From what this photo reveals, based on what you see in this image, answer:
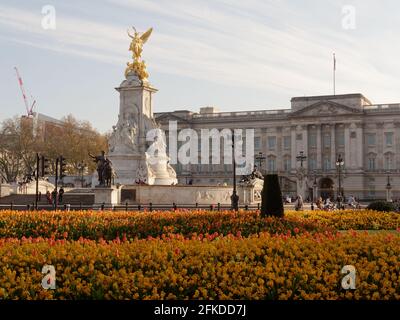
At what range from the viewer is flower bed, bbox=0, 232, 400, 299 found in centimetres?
972

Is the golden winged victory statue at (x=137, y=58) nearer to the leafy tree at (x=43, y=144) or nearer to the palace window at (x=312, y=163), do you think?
the leafy tree at (x=43, y=144)

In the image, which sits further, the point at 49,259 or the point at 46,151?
the point at 46,151

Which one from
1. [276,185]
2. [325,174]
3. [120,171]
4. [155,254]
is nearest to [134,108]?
[120,171]

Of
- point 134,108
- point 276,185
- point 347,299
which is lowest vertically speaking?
point 347,299

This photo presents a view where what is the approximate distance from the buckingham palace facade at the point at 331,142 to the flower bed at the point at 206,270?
288ft

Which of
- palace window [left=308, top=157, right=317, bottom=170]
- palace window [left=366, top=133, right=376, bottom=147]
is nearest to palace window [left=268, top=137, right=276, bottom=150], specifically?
palace window [left=308, top=157, right=317, bottom=170]

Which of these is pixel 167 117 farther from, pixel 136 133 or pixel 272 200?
pixel 272 200

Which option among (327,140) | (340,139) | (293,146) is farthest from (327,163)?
(293,146)

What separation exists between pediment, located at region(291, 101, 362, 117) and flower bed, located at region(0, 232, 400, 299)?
310 ft

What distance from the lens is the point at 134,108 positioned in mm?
58219

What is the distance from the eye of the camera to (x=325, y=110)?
350 feet

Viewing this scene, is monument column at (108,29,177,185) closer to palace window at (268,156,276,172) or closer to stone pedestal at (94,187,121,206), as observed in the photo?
stone pedestal at (94,187,121,206)
